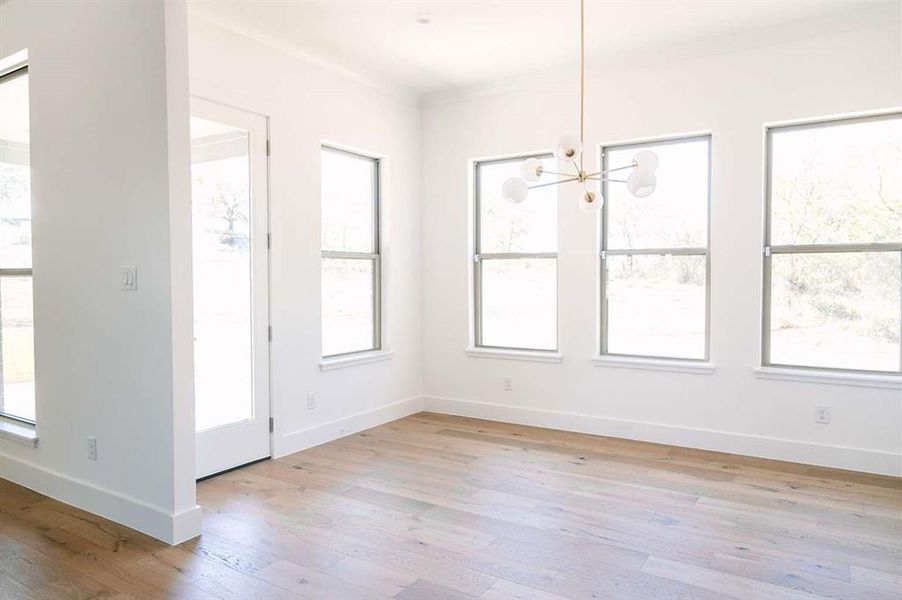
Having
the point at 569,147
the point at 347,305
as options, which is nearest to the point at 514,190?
the point at 569,147

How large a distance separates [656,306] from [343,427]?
8.67 ft

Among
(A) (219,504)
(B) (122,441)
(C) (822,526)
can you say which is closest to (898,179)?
(C) (822,526)

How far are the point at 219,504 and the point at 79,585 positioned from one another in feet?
2.99

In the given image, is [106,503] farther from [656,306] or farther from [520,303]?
[656,306]

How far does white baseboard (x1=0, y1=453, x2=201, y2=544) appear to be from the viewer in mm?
2898

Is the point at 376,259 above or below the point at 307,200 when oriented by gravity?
below

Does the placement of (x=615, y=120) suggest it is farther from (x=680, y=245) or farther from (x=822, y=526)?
(x=822, y=526)

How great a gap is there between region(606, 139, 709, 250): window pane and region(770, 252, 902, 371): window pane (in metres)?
0.63

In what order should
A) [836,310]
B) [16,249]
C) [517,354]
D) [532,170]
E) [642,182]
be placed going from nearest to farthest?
[642,182], [532,170], [16,249], [836,310], [517,354]

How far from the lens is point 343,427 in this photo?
484 centimetres

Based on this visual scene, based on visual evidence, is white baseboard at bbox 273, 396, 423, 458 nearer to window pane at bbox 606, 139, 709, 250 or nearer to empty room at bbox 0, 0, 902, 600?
empty room at bbox 0, 0, 902, 600

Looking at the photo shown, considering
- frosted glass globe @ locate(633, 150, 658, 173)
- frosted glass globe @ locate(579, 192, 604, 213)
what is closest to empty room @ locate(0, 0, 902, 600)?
frosted glass globe @ locate(633, 150, 658, 173)

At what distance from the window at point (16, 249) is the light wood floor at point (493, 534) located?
27.8 inches

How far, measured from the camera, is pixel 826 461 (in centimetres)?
404
